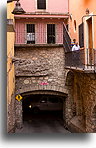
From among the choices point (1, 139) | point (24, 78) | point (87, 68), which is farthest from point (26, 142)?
point (24, 78)

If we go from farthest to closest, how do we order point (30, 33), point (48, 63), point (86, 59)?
point (30, 33)
point (48, 63)
point (86, 59)

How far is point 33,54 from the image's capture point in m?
7.90

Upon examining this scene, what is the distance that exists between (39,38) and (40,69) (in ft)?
5.51

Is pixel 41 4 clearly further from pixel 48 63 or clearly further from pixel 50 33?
pixel 48 63

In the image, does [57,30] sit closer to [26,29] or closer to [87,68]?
[26,29]

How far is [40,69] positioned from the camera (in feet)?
25.8

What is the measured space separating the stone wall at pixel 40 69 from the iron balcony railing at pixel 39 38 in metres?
1.08

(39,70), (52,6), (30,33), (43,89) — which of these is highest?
(52,6)

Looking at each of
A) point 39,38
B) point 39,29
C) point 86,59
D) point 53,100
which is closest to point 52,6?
point 39,29

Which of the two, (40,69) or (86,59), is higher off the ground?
(86,59)

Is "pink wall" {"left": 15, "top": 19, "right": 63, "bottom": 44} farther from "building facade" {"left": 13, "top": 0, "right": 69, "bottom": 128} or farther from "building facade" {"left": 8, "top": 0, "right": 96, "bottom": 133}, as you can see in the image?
"building facade" {"left": 13, "top": 0, "right": 69, "bottom": 128}

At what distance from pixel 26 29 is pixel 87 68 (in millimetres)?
5746

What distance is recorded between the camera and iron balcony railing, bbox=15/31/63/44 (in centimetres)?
888

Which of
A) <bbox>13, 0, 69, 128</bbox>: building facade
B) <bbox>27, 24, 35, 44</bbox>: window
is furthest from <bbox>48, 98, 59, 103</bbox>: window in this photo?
<bbox>27, 24, 35, 44</bbox>: window
